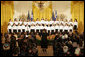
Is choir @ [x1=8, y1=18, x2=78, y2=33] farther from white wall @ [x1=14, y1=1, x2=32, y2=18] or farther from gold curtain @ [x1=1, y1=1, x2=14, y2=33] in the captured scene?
white wall @ [x1=14, y1=1, x2=32, y2=18]

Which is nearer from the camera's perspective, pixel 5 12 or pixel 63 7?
pixel 5 12

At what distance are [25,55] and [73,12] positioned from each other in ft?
49.3

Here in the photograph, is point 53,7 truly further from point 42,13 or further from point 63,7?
point 42,13

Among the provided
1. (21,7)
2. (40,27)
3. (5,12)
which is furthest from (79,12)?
(5,12)

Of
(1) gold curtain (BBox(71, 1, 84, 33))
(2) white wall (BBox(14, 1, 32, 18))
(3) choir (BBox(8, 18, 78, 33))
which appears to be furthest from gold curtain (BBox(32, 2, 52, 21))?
(3) choir (BBox(8, 18, 78, 33))

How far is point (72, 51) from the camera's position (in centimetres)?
764

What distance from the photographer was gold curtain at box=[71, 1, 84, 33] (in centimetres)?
2003

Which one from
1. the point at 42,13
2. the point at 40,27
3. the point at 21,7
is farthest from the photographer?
the point at 42,13

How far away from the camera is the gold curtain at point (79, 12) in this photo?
65.7 ft

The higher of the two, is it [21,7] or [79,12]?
[21,7]

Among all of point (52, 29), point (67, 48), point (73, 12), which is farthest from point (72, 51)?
point (73, 12)

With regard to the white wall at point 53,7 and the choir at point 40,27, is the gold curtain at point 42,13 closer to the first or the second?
the white wall at point 53,7

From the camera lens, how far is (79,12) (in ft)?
66.8

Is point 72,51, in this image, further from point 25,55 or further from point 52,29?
point 52,29
